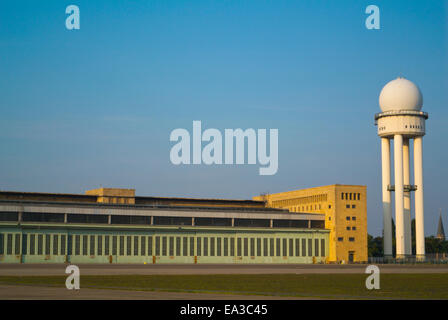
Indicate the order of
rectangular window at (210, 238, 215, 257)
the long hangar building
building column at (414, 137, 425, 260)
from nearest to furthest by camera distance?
the long hangar building, rectangular window at (210, 238, 215, 257), building column at (414, 137, 425, 260)

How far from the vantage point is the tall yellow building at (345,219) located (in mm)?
133875

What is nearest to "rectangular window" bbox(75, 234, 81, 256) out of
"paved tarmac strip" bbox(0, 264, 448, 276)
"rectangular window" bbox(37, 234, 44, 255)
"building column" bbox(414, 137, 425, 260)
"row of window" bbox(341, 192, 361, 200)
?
"rectangular window" bbox(37, 234, 44, 255)

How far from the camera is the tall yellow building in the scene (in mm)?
133875

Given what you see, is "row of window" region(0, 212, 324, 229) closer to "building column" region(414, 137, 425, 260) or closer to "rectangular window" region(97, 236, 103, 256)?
"rectangular window" region(97, 236, 103, 256)

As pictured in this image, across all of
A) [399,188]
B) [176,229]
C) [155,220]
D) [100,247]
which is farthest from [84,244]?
[399,188]

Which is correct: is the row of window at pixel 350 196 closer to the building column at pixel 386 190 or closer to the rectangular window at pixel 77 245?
the building column at pixel 386 190

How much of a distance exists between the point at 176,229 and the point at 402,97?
52503mm

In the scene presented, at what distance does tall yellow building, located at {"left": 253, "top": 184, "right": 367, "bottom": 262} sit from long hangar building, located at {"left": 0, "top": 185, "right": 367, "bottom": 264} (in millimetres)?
208

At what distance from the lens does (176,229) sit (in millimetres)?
120625

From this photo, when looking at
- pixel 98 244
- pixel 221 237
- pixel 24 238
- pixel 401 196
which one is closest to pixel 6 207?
pixel 24 238

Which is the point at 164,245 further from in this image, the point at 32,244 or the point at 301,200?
the point at 301,200

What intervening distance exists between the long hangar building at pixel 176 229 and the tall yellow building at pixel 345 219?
208 millimetres

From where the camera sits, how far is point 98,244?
114 m
